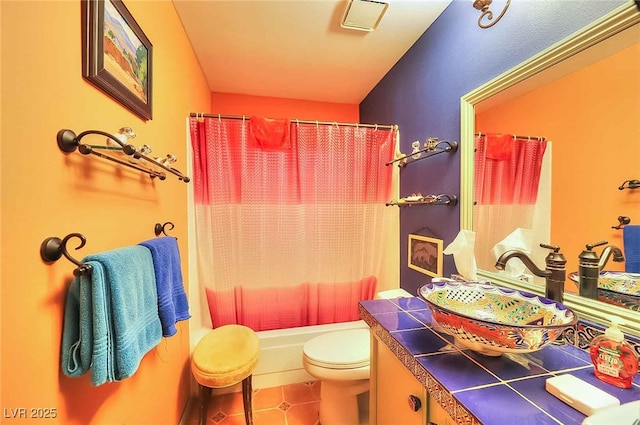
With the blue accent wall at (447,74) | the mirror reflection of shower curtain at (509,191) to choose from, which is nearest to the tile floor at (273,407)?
the blue accent wall at (447,74)

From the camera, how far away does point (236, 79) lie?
7.46 ft

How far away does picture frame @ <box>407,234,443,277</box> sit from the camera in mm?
1580

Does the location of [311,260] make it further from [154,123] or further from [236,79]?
[236,79]

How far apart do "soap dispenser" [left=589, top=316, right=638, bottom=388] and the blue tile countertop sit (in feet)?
0.07

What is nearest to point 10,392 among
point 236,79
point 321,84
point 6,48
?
point 6,48

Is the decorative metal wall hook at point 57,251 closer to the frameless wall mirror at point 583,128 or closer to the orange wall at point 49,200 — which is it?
the orange wall at point 49,200

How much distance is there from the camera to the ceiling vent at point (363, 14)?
4.58 feet

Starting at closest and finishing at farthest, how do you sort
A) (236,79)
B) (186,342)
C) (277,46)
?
(186,342)
(277,46)
(236,79)

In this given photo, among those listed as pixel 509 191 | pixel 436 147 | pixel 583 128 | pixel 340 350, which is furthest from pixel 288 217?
pixel 583 128

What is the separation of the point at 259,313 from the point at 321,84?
2057mm

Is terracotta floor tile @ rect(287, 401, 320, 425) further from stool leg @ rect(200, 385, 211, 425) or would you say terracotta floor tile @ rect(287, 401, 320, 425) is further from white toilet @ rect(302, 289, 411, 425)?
stool leg @ rect(200, 385, 211, 425)

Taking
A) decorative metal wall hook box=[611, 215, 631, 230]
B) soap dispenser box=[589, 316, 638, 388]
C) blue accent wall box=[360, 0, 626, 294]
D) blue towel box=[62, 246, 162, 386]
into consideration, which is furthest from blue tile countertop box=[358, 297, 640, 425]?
blue towel box=[62, 246, 162, 386]

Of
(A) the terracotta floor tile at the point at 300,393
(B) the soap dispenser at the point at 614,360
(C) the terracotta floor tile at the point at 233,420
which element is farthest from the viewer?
(A) the terracotta floor tile at the point at 300,393

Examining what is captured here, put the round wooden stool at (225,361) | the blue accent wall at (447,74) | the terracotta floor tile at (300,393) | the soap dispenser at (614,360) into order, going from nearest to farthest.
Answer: the soap dispenser at (614,360), the blue accent wall at (447,74), the round wooden stool at (225,361), the terracotta floor tile at (300,393)
